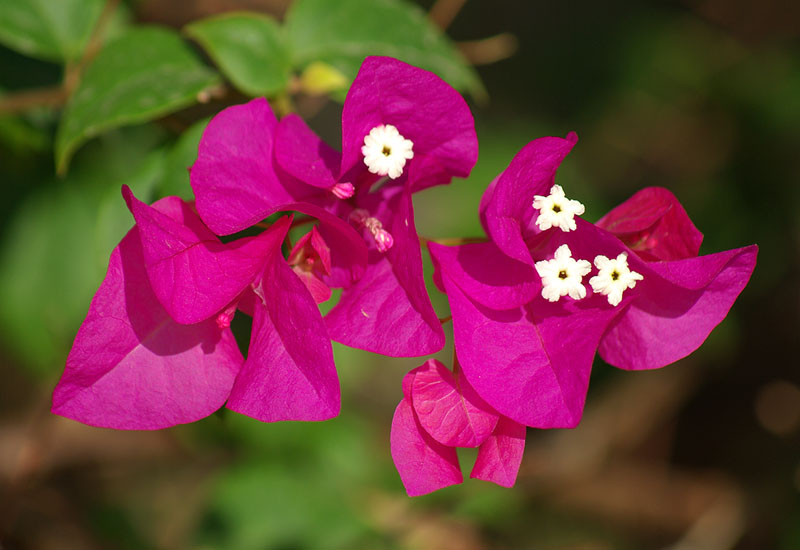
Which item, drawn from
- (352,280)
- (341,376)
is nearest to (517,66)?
(341,376)

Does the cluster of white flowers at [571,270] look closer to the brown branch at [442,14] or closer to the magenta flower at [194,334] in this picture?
the magenta flower at [194,334]

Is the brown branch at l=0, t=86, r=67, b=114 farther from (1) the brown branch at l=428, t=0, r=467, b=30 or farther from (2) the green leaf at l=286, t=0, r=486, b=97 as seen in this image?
(1) the brown branch at l=428, t=0, r=467, b=30

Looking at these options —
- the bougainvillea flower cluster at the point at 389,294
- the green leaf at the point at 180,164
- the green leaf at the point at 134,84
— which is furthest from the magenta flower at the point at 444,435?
the green leaf at the point at 134,84

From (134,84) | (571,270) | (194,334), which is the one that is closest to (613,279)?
(571,270)

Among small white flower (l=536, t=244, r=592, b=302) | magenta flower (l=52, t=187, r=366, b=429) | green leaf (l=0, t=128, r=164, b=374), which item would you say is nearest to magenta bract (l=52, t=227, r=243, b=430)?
magenta flower (l=52, t=187, r=366, b=429)

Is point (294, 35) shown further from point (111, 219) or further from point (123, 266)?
point (123, 266)

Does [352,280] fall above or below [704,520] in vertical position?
above

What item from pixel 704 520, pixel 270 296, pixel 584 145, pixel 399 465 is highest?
pixel 270 296

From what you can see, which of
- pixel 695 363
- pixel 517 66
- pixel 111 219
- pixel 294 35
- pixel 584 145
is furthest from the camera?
pixel 517 66
